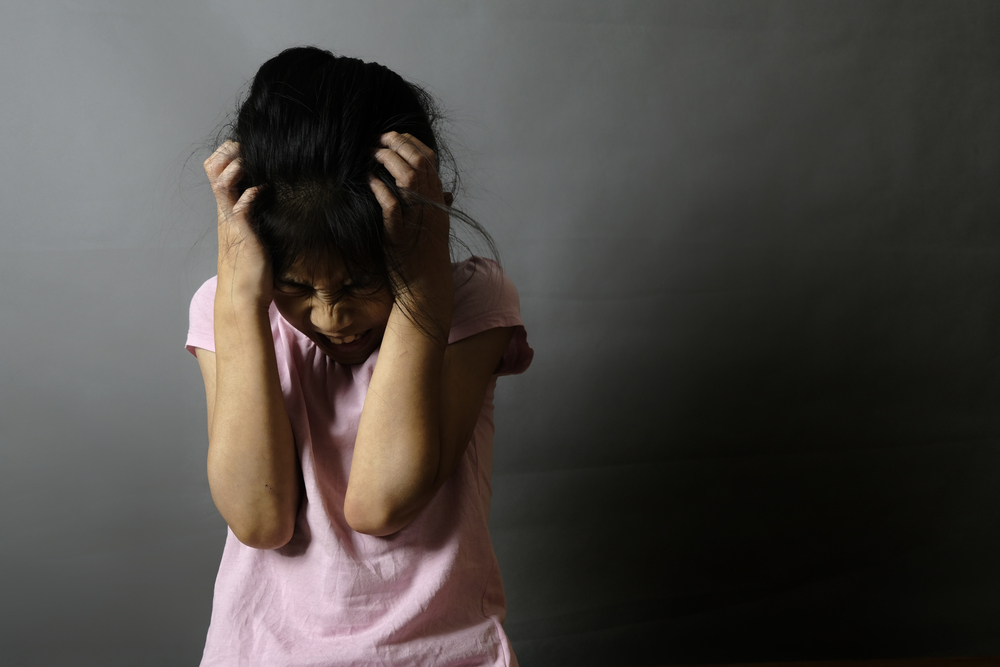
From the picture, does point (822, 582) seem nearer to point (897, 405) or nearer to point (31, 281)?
point (897, 405)

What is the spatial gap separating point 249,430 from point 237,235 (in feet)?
0.51

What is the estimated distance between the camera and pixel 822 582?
Answer: 3.45 ft

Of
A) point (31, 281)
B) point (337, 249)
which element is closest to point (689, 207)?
point (337, 249)

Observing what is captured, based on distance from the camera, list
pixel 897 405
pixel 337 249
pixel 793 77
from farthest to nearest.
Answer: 1. pixel 897 405
2. pixel 793 77
3. pixel 337 249

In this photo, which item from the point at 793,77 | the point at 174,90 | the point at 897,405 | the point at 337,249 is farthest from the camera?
the point at 897,405

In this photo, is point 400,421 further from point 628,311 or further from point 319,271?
point 628,311

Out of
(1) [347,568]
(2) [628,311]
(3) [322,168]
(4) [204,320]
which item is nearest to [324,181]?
(3) [322,168]

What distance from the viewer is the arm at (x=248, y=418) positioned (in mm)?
546

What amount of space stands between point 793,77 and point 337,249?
0.72 meters

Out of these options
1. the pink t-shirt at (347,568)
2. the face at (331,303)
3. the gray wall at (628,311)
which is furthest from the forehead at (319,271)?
the gray wall at (628,311)

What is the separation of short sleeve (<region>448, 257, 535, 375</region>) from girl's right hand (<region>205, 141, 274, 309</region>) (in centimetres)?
17

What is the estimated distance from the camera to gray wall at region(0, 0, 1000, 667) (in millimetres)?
817


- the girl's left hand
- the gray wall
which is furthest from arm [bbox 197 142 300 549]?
the gray wall

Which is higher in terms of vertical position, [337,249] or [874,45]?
[874,45]
